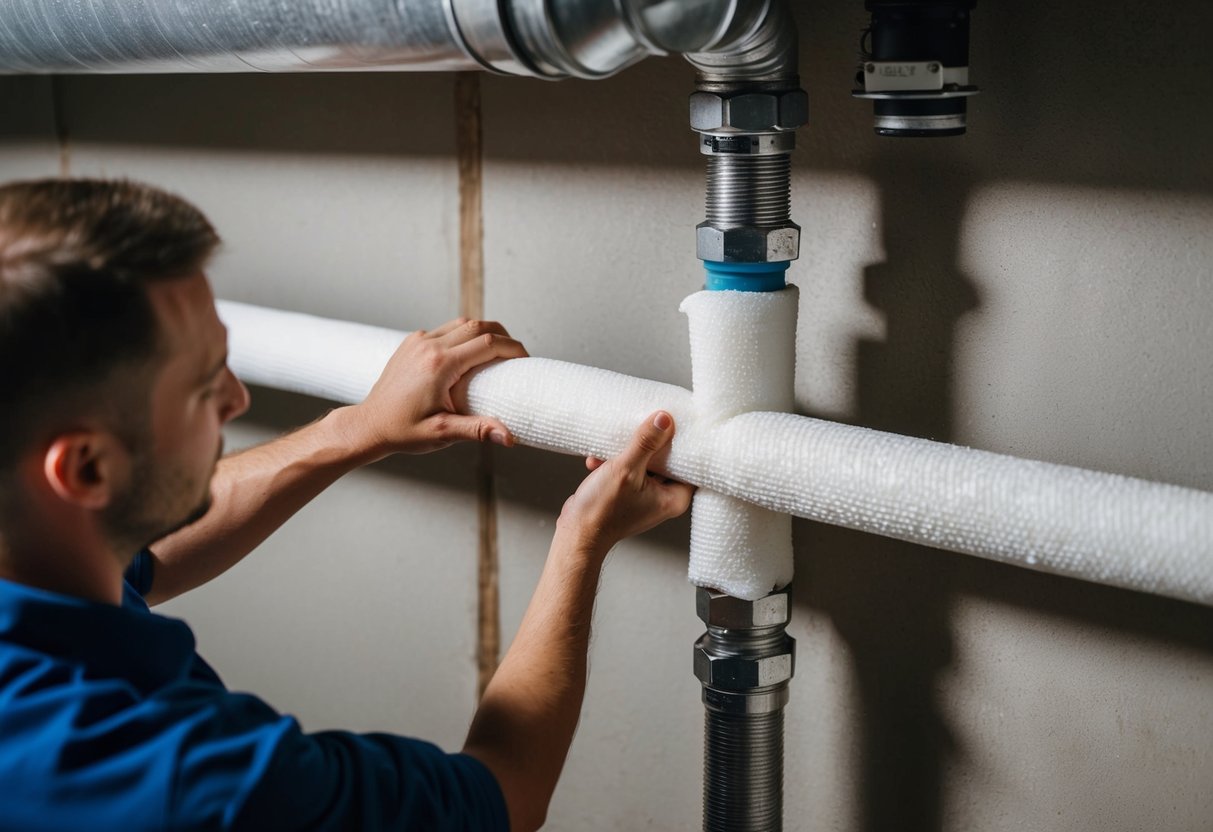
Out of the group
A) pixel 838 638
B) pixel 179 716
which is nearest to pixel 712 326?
pixel 838 638

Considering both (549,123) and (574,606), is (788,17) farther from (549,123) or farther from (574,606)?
(574,606)

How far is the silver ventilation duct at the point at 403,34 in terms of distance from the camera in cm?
67

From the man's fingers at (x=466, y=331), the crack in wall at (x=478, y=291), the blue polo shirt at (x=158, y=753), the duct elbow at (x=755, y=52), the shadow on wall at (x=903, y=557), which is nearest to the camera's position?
the blue polo shirt at (x=158, y=753)

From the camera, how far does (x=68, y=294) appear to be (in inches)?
24.1

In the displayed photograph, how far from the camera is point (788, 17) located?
77 cm

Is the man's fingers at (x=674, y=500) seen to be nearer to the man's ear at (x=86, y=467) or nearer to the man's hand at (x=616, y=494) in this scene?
the man's hand at (x=616, y=494)

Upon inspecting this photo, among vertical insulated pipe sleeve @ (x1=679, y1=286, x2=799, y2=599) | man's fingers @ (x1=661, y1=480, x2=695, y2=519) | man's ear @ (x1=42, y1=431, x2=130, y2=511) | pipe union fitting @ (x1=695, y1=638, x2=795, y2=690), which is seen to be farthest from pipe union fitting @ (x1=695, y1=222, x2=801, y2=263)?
man's ear @ (x1=42, y1=431, x2=130, y2=511)

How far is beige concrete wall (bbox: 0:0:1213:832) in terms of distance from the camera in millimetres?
775

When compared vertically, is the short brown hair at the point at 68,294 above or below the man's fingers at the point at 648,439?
above

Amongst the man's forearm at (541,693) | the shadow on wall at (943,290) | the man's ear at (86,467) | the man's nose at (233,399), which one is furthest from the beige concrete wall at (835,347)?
the man's ear at (86,467)

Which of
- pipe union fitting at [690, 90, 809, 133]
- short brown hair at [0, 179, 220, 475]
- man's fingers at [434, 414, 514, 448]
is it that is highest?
pipe union fitting at [690, 90, 809, 133]

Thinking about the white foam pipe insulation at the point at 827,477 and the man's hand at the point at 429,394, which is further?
the man's hand at the point at 429,394

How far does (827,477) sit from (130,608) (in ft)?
1.42

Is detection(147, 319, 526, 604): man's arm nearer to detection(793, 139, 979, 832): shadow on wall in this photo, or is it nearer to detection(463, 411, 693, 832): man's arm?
detection(463, 411, 693, 832): man's arm
